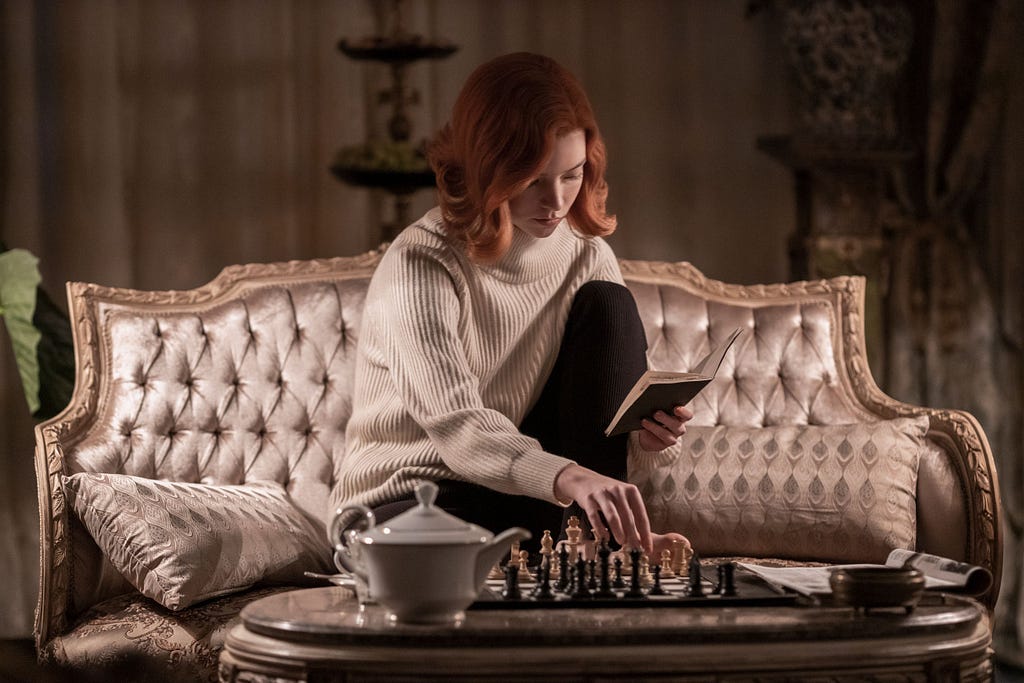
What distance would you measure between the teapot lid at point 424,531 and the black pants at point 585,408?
592 millimetres

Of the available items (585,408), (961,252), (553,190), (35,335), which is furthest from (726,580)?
(961,252)

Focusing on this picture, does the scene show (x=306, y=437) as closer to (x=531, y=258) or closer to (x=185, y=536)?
(x=185, y=536)

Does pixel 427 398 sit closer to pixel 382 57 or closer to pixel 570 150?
pixel 570 150

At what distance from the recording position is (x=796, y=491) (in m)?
2.53

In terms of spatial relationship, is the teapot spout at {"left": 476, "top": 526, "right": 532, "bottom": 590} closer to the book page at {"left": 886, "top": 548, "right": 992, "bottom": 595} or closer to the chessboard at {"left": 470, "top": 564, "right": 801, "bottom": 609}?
the chessboard at {"left": 470, "top": 564, "right": 801, "bottom": 609}

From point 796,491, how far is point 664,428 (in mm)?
605

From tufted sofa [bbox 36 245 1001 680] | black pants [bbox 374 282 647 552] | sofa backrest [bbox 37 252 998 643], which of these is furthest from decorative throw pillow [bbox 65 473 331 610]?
black pants [bbox 374 282 647 552]

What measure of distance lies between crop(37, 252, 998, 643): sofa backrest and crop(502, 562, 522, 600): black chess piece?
0.94 meters

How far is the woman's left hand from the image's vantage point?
200 cm

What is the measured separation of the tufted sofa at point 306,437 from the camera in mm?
2184

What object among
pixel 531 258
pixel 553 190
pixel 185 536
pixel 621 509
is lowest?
pixel 185 536

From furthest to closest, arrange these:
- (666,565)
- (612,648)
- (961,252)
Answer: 1. (961,252)
2. (666,565)
3. (612,648)

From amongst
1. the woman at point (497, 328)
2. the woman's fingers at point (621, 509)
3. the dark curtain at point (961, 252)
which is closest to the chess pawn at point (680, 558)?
the woman's fingers at point (621, 509)

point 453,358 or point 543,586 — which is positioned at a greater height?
point 453,358
